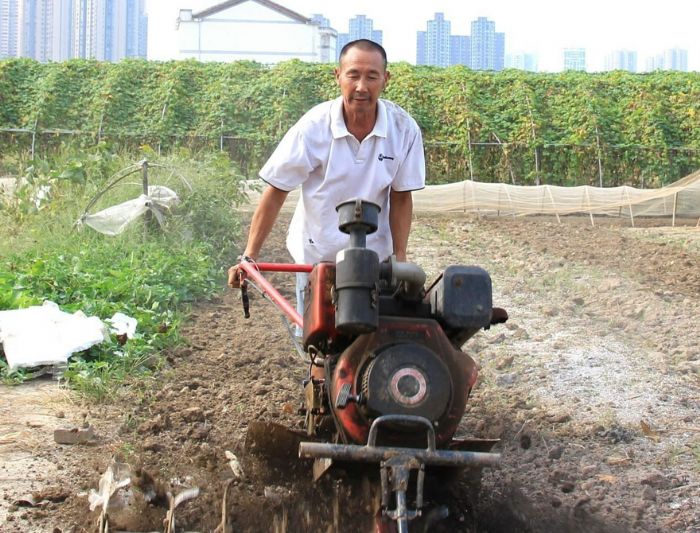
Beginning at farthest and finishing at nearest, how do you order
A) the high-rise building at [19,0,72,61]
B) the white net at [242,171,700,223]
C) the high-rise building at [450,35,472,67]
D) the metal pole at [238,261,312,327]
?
1. the high-rise building at [450,35,472,67]
2. the high-rise building at [19,0,72,61]
3. the white net at [242,171,700,223]
4. the metal pole at [238,261,312,327]

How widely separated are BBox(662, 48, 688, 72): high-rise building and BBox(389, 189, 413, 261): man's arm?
117 metres

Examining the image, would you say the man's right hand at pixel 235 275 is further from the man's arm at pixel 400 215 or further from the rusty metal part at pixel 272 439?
the man's arm at pixel 400 215

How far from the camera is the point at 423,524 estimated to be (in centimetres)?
311

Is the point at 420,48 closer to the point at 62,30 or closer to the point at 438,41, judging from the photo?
the point at 438,41

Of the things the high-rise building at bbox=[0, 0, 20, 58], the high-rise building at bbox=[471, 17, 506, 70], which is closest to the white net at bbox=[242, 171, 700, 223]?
the high-rise building at bbox=[0, 0, 20, 58]

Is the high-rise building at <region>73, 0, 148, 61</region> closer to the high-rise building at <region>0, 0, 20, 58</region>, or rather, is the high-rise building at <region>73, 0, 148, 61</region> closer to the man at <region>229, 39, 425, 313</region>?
the high-rise building at <region>0, 0, 20, 58</region>

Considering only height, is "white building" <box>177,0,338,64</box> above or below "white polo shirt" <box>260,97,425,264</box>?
above

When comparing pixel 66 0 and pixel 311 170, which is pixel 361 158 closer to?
pixel 311 170

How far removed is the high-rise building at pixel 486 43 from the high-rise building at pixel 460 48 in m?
1.70

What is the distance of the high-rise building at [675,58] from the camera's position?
374ft

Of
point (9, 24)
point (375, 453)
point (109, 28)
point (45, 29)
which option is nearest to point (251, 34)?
point (375, 453)

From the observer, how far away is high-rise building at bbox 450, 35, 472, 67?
386ft

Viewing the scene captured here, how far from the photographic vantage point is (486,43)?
116m

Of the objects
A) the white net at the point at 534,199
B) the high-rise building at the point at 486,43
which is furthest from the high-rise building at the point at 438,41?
the white net at the point at 534,199
